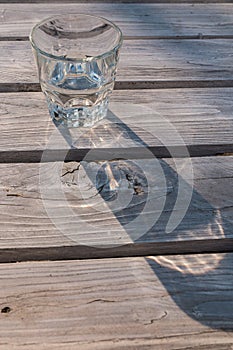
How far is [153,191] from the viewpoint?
70 cm

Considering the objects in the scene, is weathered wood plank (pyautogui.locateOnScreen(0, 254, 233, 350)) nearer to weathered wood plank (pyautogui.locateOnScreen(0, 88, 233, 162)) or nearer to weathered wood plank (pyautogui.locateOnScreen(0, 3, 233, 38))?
weathered wood plank (pyautogui.locateOnScreen(0, 88, 233, 162))

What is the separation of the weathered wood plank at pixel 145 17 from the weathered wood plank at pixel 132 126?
23 centimetres

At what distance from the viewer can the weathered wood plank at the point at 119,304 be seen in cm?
54

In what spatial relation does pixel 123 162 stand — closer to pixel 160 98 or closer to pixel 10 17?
pixel 160 98

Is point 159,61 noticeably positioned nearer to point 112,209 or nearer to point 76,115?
point 76,115

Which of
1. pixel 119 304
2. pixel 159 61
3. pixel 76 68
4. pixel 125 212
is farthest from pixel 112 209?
pixel 159 61

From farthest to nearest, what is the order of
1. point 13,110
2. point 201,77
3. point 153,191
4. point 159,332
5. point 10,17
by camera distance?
point 10,17, point 201,77, point 13,110, point 153,191, point 159,332

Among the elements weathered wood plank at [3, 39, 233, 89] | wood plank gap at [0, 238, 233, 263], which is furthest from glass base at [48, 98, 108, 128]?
wood plank gap at [0, 238, 233, 263]

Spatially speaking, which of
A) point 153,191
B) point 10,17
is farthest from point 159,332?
point 10,17

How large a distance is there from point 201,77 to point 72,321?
540 mm

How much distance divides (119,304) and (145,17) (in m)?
0.72

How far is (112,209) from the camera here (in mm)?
667

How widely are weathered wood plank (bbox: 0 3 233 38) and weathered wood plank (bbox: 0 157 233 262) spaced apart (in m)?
0.42

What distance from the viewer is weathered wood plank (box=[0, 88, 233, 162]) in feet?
2.49
